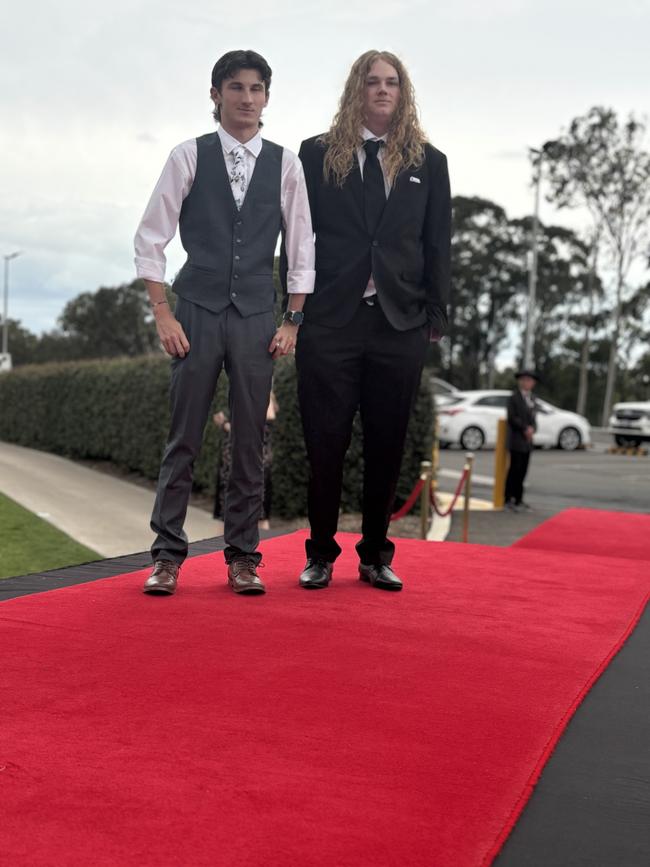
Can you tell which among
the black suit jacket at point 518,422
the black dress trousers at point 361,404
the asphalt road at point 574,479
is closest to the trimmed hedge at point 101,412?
the black suit jacket at point 518,422

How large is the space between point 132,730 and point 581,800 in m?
0.89

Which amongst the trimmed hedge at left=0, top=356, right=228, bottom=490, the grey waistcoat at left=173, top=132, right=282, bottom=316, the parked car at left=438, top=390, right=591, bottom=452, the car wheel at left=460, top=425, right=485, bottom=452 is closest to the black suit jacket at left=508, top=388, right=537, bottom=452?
the trimmed hedge at left=0, top=356, right=228, bottom=490

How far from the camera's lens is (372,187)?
3.83 m

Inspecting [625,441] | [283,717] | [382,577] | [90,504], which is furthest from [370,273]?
[625,441]

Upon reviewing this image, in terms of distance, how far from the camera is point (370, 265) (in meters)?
3.78

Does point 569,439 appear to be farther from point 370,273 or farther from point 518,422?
point 370,273

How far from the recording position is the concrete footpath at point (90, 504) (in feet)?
31.9

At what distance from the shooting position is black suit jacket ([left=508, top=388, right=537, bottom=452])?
12680mm

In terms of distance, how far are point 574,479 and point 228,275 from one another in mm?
14836

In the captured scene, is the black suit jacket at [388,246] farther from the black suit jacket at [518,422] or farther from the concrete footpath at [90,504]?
the black suit jacket at [518,422]

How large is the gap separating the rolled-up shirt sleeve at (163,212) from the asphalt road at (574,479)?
10.4m

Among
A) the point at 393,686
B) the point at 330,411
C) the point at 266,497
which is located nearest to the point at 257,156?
the point at 330,411

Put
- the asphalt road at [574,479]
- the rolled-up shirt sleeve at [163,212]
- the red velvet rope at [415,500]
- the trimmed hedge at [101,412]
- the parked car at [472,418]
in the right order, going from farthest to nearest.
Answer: the parked car at [472,418] < the asphalt road at [574,479] < the trimmed hedge at [101,412] < the red velvet rope at [415,500] < the rolled-up shirt sleeve at [163,212]

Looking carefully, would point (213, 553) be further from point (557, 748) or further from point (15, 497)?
point (15, 497)
